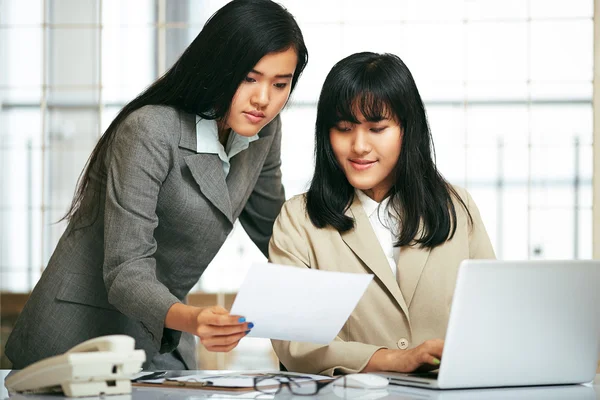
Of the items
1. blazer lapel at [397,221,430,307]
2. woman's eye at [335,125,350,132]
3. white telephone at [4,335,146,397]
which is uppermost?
woman's eye at [335,125,350,132]

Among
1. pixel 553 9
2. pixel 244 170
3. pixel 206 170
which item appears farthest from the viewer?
pixel 553 9

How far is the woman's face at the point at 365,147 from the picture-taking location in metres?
1.76

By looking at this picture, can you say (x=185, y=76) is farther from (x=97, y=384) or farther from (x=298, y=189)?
(x=298, y=189)

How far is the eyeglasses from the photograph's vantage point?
1317 millimetres

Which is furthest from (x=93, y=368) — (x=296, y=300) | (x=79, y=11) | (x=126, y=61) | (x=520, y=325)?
(x=79, y=11)

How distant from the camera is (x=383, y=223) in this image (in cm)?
184

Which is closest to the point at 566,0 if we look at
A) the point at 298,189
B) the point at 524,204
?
the point at 524,204

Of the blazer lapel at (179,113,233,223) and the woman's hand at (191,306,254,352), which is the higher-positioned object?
the blazer lapel at (179,113,233,223)

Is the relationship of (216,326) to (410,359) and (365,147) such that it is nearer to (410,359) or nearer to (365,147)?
(410,359)

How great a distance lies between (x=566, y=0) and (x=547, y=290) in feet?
A: 11.3

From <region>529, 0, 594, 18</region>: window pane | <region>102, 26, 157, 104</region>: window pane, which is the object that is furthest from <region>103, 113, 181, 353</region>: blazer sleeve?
<region>529, 0, 594, 18</region>: window pane

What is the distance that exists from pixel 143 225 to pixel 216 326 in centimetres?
36

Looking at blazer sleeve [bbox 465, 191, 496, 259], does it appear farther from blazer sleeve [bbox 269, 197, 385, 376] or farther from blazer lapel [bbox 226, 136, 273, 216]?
blazer lapel [bbox 226, 136, 273, 216]

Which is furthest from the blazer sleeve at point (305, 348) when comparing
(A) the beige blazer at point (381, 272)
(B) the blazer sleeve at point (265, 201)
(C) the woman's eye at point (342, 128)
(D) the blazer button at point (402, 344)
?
(B) the blazer sleeve at point (265, 201)
